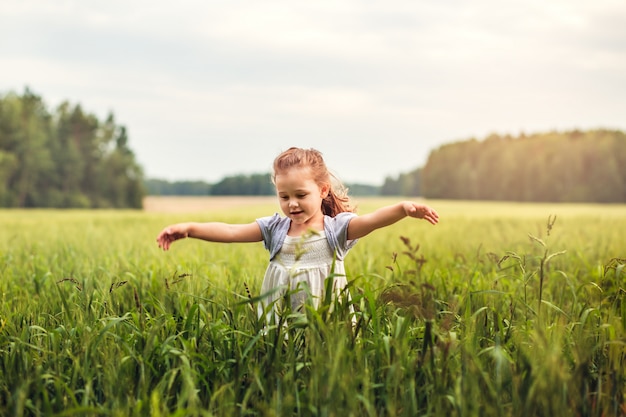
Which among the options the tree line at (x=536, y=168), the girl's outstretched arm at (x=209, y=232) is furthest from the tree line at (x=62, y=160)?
the girl's outstretched arm at (x=209, y=232)

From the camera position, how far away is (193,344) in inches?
98.1

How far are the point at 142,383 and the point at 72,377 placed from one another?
1.06 feet

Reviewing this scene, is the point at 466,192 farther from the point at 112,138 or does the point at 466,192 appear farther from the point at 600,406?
the point at 600,406

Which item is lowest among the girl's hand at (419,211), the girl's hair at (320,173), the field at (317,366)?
the field at (317,366)

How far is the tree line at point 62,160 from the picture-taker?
168ft

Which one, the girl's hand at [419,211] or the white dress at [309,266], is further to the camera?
the white dress at [309,266]

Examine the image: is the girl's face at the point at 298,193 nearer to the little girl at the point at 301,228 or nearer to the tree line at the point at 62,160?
the little girl at the point at 301,228

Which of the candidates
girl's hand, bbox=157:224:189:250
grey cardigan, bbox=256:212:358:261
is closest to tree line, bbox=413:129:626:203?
grey cardigan, bbox=256:212:358:261

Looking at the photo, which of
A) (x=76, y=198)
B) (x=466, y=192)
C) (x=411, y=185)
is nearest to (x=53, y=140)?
(x=76, y=198)

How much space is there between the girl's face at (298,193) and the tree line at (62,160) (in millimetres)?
49100

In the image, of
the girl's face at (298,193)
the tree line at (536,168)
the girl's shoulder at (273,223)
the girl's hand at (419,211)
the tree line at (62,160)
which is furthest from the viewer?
the tree line at (536,168)

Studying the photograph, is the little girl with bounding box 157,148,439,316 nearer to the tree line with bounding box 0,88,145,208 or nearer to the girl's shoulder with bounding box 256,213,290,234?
the girl's shoulder with bounding box 256,213,290,234

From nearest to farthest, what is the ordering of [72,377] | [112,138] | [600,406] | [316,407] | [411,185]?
1. [316,407]
2. [600,406]
3. [72,377]
4. [112,138]
5. [411,185]

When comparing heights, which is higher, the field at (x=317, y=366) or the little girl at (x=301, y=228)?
the little girl at (x=301, y=228)
